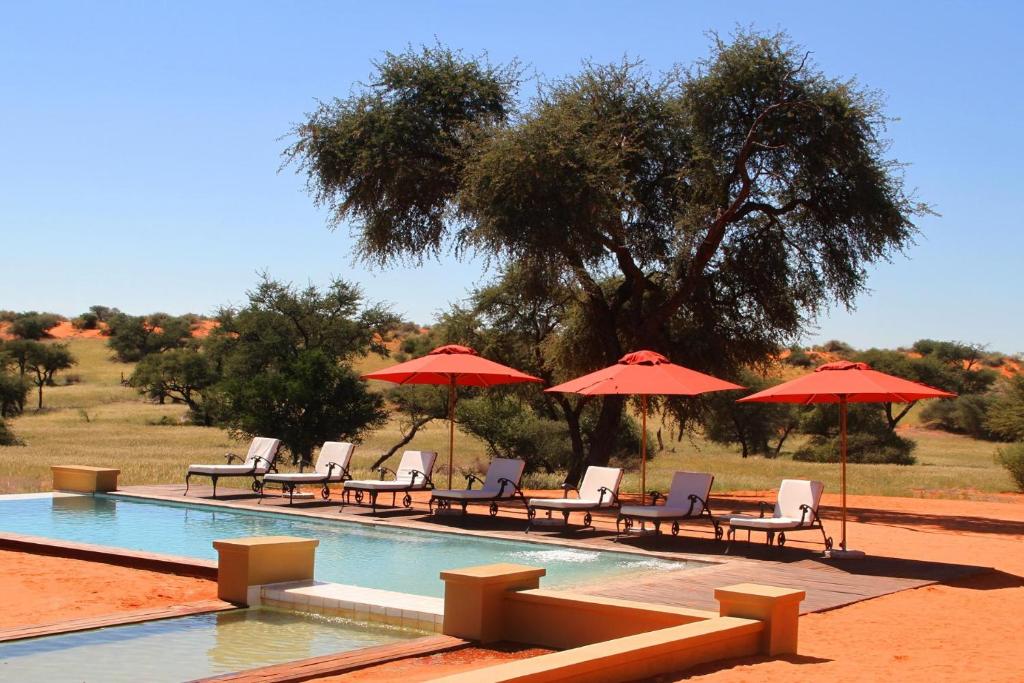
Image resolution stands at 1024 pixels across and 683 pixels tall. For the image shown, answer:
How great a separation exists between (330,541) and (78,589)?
410 cm

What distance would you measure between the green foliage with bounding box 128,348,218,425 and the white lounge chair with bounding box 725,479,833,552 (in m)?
41.7

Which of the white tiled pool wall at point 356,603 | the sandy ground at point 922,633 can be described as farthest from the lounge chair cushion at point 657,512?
the white tiled pool wall at point 356,603

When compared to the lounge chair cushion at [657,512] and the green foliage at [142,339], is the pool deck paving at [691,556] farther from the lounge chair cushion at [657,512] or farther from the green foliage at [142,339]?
the green foliage at [142,339]

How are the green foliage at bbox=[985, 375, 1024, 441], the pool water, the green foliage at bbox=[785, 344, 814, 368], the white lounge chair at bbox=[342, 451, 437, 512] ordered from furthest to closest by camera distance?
the green foliage at bbox=[785, 344, 814, 368], the green foliage at bbox=[985, 375, 1024, 441], the white lounge chair at bbox=[342, 451, 437, 512], the pool water

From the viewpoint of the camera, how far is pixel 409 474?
58.5 feet

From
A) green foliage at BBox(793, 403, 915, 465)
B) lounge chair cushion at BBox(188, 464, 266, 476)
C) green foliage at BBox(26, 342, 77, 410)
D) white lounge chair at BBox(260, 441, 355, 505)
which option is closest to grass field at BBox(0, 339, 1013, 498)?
green foliage at BBox(793, 403, 915, 465)

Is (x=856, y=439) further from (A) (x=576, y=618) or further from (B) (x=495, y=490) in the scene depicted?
(A) (x=576, y=618)

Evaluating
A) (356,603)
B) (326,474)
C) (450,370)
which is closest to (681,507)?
(450,370)

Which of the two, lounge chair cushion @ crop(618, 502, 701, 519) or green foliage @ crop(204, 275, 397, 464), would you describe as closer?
lounge chair cushion @ crop(618, 502, 701, 519)

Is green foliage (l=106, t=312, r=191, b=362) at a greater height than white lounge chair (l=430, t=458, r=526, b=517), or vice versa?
green foliage (l=106, t=312, r=191, b=362)

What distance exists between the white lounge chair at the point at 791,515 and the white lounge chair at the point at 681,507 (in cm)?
60

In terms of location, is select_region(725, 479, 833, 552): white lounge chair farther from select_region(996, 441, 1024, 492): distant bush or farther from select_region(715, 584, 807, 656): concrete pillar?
select_region(996, 441, 1024, 492): distant bush

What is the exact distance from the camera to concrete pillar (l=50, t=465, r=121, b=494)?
1950 cm

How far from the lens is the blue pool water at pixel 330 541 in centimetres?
1216
